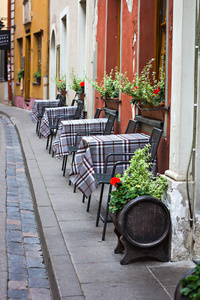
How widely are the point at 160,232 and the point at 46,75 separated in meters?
15.2

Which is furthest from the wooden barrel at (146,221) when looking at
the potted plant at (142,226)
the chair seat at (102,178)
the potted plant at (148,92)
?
the potted plant at (148,92)

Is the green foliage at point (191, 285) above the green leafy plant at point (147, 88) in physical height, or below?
below

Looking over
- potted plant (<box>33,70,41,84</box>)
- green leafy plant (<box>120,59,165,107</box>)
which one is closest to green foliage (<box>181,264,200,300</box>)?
green leafy plant (<box>120,59,165,107</box>)

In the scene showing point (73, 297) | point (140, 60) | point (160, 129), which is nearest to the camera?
point (73, 297)

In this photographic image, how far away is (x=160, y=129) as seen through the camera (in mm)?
5434

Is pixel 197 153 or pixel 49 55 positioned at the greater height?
pixel 49 55

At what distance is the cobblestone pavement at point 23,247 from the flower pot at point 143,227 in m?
0.73

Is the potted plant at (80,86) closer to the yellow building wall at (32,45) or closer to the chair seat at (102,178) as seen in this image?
the chair seat at (102,178)

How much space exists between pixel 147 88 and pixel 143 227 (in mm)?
2160

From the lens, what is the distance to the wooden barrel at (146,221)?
4.25 m

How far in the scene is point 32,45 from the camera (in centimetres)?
2162

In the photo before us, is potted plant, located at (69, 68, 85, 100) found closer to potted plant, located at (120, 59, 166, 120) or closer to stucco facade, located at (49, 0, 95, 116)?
stucco facade, located at (49, 0, 95, 116)

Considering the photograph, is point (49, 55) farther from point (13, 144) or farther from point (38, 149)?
point (38, 149)

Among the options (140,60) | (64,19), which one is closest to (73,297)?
(140,60)
